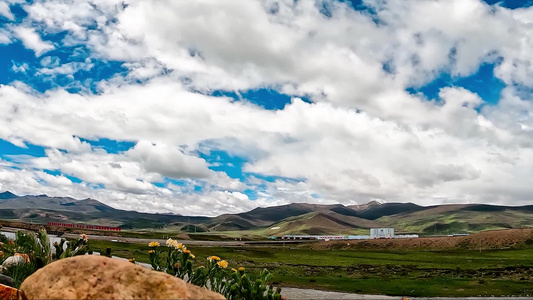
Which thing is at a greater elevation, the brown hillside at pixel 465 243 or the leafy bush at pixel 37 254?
the leafy bush at pixel 37 254

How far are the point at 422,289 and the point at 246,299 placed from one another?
36.2m

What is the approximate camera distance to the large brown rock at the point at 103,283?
22.8 ft

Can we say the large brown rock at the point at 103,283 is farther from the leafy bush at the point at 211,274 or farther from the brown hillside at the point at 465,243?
the brown hillside at the point at 465,243

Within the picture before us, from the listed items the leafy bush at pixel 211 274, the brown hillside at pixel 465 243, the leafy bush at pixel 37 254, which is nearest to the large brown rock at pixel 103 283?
the leafy bush at pixel 211 274

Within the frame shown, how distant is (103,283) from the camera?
7.07m

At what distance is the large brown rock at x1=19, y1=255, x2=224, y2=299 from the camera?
696cm

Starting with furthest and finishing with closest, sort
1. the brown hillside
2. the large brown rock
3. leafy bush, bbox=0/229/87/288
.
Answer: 1. the brown hillside
2. leafy bush, bbox=0/229/87/288
3. the large brown rock

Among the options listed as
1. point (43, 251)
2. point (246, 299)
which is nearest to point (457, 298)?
point (246, 299)

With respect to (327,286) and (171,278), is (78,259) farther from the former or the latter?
(327,286)

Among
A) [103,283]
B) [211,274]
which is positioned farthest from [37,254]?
[103,283]

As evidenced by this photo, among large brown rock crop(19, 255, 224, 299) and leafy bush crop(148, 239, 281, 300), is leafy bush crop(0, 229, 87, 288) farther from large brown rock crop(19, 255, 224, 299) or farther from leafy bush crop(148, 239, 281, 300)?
large brown rock crop(19, 255, 224, 299)

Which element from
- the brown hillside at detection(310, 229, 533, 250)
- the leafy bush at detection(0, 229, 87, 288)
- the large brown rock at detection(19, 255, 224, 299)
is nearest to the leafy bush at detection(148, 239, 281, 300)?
the leafy bush at detection(0, 229, 87, 288)

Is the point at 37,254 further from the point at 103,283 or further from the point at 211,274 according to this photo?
the point at 103,283

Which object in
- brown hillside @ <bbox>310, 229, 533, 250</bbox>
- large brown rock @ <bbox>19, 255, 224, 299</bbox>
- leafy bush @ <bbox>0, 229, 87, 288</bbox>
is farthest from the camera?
brown hillside @ <bbox>310, 229, 533, 250</bbox>
